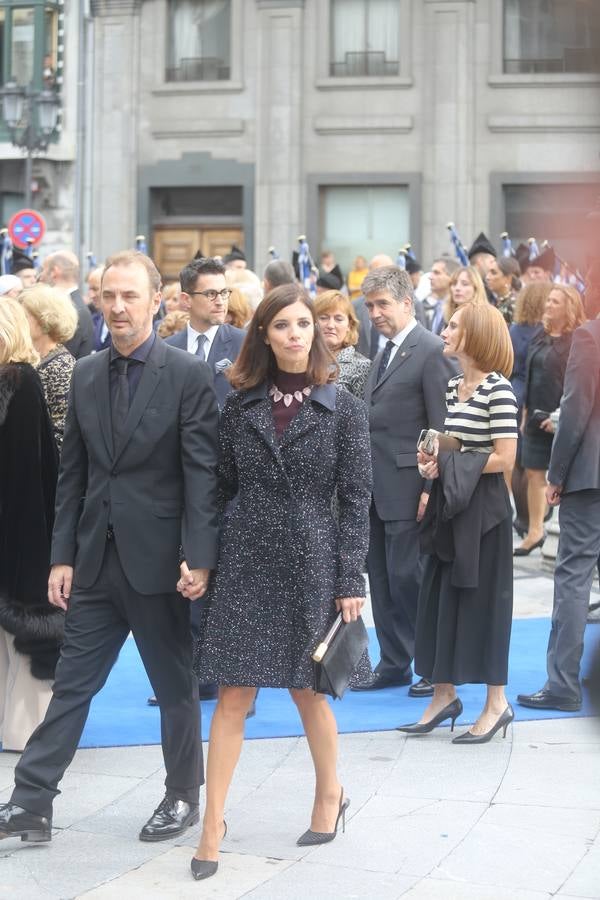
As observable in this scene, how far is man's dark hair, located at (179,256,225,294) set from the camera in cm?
657

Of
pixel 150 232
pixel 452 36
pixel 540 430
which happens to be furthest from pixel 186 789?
pixel 150 232

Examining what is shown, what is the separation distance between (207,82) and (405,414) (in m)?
24.0

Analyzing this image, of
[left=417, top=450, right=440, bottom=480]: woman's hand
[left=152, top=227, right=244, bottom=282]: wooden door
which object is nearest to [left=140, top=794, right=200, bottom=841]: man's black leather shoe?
[left=417, top=450, right=440, bottom=480]: woman's hand

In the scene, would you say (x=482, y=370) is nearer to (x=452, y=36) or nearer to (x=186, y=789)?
(x=186, y=789)

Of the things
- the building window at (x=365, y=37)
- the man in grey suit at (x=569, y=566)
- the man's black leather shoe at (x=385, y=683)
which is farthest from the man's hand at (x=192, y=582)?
the building window at (x=365, y=37)

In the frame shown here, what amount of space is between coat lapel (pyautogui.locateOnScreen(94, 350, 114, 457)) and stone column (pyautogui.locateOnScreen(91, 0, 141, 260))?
2528 centimetres

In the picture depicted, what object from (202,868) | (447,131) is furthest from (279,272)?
(447,131)

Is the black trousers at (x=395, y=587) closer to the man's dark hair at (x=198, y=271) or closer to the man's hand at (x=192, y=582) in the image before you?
the man's dark hair at (x=198, y=271)

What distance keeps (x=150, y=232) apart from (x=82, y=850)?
26194 millimetres

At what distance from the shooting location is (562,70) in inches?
40.6

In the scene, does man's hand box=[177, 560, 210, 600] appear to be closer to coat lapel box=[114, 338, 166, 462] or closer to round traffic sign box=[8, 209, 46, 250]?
coat lapel box=[114, 338, 166, 462]

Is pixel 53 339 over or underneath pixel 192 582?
over

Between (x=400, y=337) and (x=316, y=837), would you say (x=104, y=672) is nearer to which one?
(x=316, y=837)

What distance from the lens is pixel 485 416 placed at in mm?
5770
